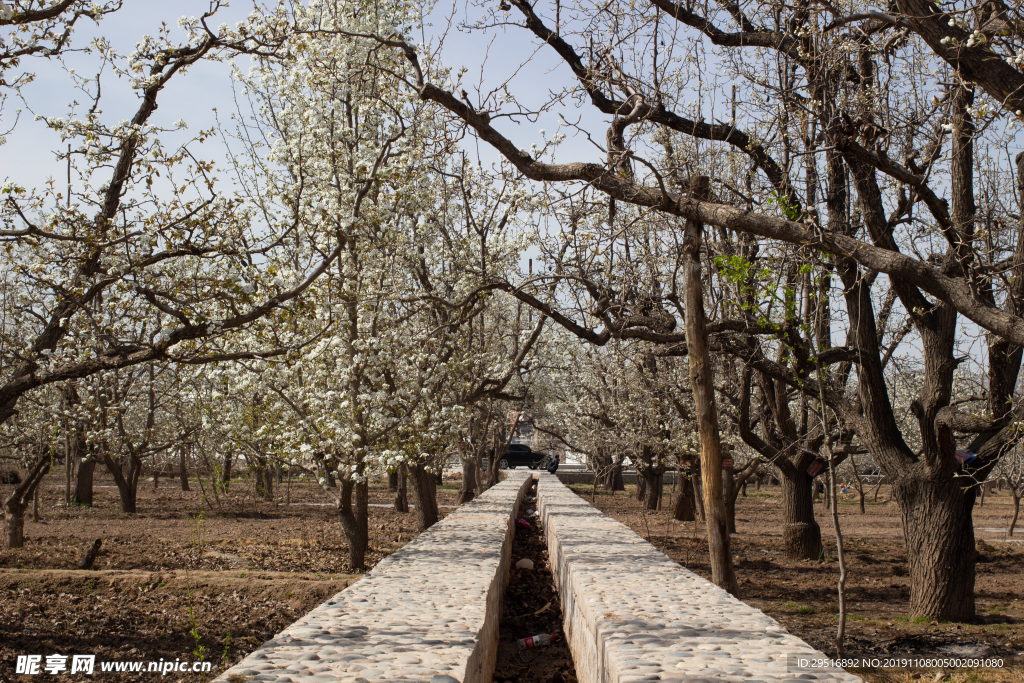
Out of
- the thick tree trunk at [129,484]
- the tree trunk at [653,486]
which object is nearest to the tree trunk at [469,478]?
the tree trunk at [653,486]

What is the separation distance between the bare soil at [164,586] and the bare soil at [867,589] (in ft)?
18.3

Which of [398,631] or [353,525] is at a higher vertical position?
[398,631]

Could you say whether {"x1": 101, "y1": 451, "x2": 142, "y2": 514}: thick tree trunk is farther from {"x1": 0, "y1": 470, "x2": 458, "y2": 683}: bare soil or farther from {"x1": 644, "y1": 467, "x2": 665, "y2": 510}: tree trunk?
{"x1": 644, "y1": 467, "x2": 665, "y2": 510}: tree trunk

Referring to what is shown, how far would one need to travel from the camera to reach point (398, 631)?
4.49 meters

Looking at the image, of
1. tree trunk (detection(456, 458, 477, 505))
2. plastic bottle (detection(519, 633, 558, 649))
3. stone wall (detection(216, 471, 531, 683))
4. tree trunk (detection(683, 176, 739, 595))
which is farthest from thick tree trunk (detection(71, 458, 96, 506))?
tree trunk (detection(683, 176, 739, 595))

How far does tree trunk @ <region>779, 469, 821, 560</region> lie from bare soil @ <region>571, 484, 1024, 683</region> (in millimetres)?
274

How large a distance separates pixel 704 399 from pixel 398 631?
3.22 metres

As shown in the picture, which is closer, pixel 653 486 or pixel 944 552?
pixel 944 552

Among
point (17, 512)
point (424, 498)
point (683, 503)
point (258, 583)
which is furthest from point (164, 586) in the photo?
point (683, 503)

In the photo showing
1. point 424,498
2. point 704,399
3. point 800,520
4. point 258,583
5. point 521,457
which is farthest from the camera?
point 521,457

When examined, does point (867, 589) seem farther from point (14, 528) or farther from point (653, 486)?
point (14, 528)

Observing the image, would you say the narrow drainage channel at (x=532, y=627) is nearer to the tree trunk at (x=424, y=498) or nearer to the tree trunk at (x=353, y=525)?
the tree trunk at (x=424, y=498)

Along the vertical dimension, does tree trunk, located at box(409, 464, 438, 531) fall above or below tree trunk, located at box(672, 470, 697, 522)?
above

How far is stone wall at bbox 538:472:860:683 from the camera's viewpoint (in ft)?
12.0
